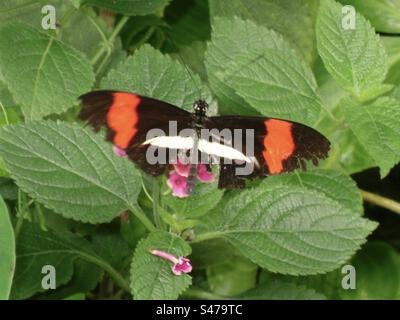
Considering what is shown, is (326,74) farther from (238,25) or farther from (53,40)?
(53,40)

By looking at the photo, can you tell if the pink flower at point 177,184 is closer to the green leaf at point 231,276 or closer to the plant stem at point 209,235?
the plant stem at point 209,235

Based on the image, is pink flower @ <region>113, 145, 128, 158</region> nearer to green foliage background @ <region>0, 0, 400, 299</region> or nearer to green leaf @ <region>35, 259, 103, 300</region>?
green foliage background @ <region>0, 0, 400, 299</region>

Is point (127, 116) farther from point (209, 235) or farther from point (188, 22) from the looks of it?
point (188, 22)

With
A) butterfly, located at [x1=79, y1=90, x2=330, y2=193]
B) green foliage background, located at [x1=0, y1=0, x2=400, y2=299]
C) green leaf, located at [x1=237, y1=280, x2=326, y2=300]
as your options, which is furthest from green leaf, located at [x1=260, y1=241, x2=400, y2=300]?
butterfly, located at [x1=79, y1=90, x2=330, y2=193]

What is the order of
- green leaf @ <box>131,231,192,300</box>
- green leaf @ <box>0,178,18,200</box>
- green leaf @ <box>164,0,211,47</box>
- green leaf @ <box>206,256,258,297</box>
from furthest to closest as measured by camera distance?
green leaf @ <box>164,0,211,47</box>
green leaf @ <box>206,256,258,297</box>
green leaf @ <box>0,178,18,200</box>
green leaf @ <box>131,231,192,300</box>

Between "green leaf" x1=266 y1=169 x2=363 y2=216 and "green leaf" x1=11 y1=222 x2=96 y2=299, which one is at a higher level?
"green leaf" x1=266 y1=169 x2=363 y2=216

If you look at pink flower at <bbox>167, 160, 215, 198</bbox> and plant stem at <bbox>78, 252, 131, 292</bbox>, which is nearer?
pink flower at <bbox>167, 160, 215, 198</bbox>

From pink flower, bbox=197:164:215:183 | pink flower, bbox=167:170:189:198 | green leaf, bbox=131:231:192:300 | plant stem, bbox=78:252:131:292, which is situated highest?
pink flower, bbox=197:164:215:183
